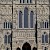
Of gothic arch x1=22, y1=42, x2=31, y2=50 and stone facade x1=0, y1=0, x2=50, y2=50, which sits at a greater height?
stone facade x1=0, y1=0, x2=50, y2=50

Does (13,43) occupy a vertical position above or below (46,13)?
below

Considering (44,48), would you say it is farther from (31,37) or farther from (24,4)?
(24,4)

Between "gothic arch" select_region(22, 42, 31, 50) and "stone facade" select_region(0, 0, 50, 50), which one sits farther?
A: "gothic arch" select_region(22, 42, 31, 50)

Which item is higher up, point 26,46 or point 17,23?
point 17,23

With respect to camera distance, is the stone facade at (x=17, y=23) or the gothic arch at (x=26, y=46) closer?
the stone facade at (x=17, y=23)

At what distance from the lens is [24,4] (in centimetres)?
2761

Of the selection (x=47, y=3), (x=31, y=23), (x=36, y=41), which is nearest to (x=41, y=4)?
(x=47, y=3)

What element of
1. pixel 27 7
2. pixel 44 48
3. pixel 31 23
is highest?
pixel 27 7

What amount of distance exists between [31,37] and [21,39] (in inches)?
43.9

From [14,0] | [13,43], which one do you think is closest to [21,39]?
[13,43]

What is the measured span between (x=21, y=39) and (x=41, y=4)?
4.45 metres

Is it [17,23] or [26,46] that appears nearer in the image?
[17,23]

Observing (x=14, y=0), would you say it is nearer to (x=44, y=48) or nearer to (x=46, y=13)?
(x=46, y=13)

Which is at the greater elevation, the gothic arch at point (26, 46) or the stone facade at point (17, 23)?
Result: the stone facade at point (17, 23)
